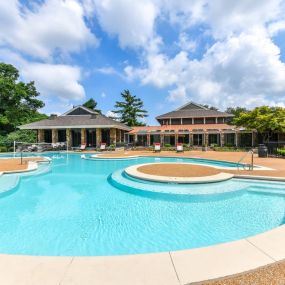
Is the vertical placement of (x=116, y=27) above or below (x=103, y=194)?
above

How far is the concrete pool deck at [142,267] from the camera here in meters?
2.48

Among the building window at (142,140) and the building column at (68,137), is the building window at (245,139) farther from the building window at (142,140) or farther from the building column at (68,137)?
the building column at (68,137)

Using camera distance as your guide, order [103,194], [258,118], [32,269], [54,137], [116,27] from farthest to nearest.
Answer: [54,137]
[258,118]
[116,27]
[103,194]
[32,269]

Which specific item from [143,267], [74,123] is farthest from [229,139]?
[143,267]

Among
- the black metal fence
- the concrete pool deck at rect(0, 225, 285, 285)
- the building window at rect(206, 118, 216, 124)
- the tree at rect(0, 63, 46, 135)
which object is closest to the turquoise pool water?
the concrete pool deck at rect(0, 225, 285, 285)

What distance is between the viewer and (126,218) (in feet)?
19.5

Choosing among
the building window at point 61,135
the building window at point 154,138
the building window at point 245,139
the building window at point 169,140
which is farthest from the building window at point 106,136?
the building window at point 245,139

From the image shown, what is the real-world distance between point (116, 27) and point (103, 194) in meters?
11.7

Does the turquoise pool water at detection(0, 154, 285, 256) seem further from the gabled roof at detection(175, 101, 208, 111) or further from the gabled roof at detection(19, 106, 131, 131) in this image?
the gabled roof at detection(175, 101, 208, 111)

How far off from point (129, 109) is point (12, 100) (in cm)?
2366

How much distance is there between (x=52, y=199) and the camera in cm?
775

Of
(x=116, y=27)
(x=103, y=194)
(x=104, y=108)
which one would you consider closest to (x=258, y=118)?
(x=116, y=27)

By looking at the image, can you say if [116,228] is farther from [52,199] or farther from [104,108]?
[104,108]

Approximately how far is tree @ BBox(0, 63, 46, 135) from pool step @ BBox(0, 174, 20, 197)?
24834mm
